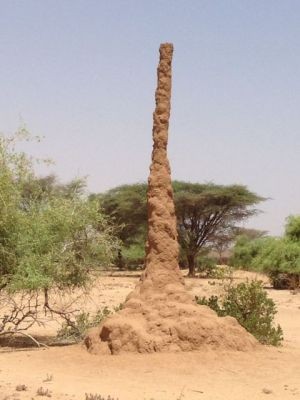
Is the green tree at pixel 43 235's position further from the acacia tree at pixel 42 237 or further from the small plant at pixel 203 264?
the small plant at pixel 203 264

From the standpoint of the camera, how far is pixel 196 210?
127ft

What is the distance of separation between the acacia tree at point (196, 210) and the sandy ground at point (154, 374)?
25886mm

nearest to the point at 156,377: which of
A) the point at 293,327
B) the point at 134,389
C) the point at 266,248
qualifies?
the point at 134,389

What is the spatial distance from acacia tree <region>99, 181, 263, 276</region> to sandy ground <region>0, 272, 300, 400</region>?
25886 mm

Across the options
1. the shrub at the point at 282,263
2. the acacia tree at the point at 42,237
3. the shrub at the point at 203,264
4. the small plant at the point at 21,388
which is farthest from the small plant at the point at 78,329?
the shrub at the point at 203,264

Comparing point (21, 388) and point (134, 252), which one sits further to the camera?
point (134, 252)

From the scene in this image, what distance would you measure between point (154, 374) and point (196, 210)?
29.2m

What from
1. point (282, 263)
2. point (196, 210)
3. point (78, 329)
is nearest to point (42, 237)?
point (78, 329)

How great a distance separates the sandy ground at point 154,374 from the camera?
8.64 meters

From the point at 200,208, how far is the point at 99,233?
2475cm

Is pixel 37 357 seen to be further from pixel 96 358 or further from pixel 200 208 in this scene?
pixel 200 208

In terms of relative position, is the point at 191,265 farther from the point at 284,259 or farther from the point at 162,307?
the point at 162,307

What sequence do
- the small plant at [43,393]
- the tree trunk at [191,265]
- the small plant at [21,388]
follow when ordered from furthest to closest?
the tree trunk at [191,265], the small plant at [21,388], the small plant at [43,393]

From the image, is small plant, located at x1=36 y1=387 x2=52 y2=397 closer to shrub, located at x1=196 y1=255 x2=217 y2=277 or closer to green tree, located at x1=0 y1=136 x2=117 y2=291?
green tree, located at x1=0 y1=136 x2=117 y2=291
